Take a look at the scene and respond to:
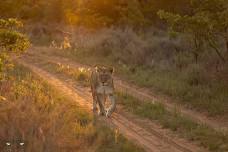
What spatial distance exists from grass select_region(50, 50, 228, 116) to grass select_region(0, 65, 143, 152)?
152 inches

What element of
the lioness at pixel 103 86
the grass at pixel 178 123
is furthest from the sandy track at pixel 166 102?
the lioness at pixel 103 86

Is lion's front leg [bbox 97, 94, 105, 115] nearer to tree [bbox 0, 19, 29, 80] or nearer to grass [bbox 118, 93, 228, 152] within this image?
grass [bbox 118, 93, 228, 152]

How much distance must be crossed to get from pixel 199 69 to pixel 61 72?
5.21 metres

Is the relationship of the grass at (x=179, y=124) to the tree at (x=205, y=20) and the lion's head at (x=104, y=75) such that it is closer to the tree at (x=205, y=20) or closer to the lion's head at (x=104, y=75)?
the lion's head at (x=104, y=75)

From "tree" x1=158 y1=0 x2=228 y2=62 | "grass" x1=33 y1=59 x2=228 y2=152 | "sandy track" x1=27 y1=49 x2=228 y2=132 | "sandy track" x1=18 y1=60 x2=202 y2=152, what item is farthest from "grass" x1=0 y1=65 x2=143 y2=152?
"tree" x1=158 y1=0 x2=228 y2=62

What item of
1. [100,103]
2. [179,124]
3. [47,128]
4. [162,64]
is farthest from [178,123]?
[162,64]

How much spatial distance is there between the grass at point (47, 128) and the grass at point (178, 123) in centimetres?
165

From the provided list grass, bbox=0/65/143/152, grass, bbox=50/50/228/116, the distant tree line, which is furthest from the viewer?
the distant tree line

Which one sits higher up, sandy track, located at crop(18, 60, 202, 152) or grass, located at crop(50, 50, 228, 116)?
grass, located at crop(50, 50, 228, 116)

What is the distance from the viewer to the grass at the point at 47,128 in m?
8.75

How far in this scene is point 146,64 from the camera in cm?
2123

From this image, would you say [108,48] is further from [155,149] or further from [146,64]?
[155,149]

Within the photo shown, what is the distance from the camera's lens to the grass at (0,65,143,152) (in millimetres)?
8750

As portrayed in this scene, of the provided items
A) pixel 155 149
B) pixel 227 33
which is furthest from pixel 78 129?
pixel 227 33
